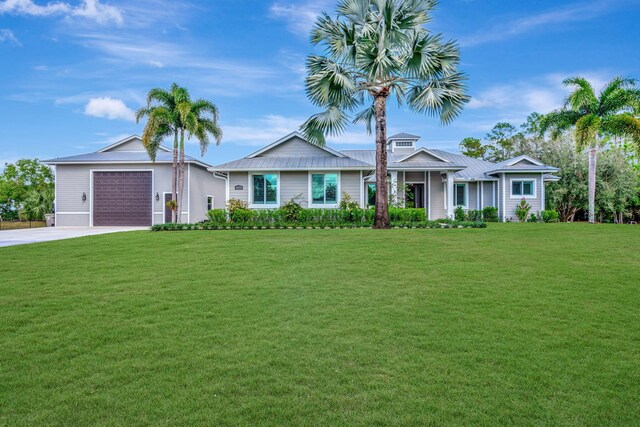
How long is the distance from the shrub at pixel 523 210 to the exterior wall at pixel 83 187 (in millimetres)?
18952

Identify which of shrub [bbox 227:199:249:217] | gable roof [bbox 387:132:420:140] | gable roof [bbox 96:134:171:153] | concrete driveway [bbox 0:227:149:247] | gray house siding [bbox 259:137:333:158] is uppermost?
gable roof [bbox 387:132:420:140]

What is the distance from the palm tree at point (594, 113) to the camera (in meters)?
22.5

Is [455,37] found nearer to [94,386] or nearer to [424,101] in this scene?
[424,101]

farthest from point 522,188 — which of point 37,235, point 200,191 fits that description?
point 37,235

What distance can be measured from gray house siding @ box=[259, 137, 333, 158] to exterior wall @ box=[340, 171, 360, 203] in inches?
65.6

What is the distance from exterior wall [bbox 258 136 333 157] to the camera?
2084cm

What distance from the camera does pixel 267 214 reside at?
60.4 ft

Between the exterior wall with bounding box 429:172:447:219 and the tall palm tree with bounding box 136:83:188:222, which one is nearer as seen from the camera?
the tall palm tree with bounding box 136:83:188:222

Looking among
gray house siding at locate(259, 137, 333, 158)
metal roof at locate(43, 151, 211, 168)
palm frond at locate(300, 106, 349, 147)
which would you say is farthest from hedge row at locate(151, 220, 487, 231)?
metal roof at locate(43, 151, 211, 168)

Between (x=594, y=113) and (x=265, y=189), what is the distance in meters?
19.9

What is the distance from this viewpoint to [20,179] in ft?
122

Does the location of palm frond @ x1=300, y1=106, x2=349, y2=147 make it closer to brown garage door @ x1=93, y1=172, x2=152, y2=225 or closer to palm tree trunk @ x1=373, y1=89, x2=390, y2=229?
palm tree trunk @ x1=373, y1=89, x2=390, y2=229

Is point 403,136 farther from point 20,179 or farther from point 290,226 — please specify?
point 20,179

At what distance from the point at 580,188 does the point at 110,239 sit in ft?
89.7
